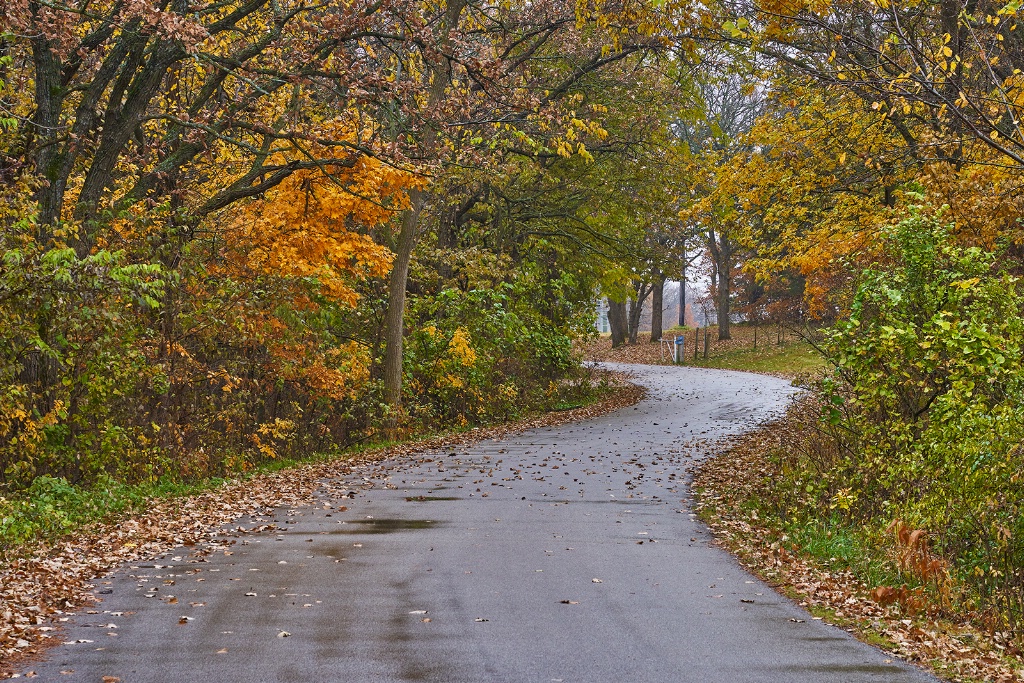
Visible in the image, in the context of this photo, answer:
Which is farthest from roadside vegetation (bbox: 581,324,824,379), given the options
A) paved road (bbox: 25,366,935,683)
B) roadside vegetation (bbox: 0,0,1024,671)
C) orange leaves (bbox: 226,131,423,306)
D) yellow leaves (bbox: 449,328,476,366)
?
paved road (bbox: 25,366,935,683)

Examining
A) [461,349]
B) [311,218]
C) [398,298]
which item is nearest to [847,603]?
[311,218]

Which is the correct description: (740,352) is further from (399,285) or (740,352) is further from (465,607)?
(465,607)

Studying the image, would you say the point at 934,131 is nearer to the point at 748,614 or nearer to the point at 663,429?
the point at 663,429

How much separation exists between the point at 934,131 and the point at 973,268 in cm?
700

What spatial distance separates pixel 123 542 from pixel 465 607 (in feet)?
14.6

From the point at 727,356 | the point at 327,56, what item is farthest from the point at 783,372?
the point at 327,56

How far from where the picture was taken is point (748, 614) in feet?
27.7

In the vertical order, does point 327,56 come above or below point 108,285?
above

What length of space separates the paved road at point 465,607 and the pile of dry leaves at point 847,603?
27cm

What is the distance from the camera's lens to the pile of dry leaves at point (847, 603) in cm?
713

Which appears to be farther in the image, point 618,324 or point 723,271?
point 618,324

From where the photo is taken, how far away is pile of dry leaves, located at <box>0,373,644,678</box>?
25.6ft

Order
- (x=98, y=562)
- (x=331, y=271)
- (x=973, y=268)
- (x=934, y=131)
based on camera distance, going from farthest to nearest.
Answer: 1. (x=331, y=271)
2. (x=934, y=131)
3. (x=973, y=268)
4. (x=98, y=562)

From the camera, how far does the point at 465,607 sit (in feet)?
27.9
